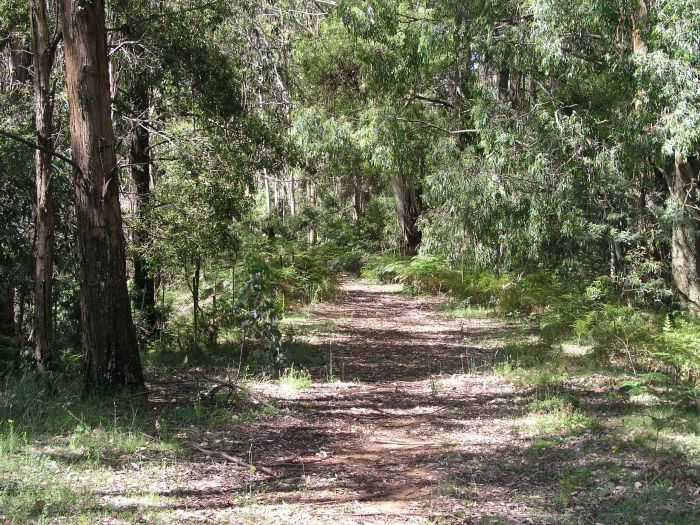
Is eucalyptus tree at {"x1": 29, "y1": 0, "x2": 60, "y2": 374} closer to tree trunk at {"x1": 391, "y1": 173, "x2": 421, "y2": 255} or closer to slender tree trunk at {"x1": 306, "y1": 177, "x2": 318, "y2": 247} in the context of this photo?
tree trunk at {"x1": 391, "y1": 173, "x2": 421, "y2": 255}

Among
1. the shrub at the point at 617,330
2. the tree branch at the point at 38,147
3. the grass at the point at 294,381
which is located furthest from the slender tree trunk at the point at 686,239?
the tree branch at the point at 38,147

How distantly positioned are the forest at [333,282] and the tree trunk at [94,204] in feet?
0.08

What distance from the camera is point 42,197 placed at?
26.1 ft

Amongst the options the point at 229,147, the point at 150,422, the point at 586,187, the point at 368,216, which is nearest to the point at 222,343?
the point at 229,147

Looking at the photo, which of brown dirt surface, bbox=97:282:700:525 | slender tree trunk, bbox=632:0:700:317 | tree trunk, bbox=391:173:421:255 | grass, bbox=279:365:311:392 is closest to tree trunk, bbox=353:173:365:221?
tree trunk, bbox=391:173:421:255

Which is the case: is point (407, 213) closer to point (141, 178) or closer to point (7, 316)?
point (141, 178)

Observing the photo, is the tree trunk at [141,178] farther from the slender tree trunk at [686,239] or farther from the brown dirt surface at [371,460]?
the slender tree trunk at [686,239]

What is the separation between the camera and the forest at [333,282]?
546 cm

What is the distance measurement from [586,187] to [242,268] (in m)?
7.01

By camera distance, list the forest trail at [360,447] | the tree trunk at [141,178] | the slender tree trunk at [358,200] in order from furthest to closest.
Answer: the slender tree trunk at [358,200] → the tree trunk at [141,178] → the forest trail at [360,447]

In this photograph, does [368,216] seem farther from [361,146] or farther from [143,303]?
[143,303]

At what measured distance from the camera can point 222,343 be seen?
11336mm

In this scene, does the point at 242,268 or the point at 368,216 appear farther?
the point at 368,216

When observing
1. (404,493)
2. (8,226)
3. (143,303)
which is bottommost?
(404,493)
